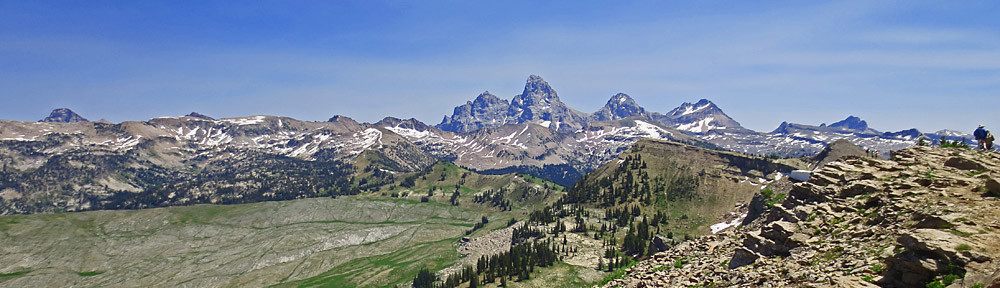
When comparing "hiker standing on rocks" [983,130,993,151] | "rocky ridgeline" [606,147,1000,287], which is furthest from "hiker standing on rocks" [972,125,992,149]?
"rocky ridgeline" [606,147,1000,287]

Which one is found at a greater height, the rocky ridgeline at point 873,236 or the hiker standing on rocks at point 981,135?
the hiker standing on rocks at point 981,135

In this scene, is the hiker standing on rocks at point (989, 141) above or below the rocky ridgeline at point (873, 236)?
above

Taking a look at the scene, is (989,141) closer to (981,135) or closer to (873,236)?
(981,135)

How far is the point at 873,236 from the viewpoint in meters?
27.5

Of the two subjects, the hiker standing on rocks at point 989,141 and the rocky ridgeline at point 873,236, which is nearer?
the rocky ridgeline at point 873,236

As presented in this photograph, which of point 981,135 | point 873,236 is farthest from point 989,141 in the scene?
point 873,236

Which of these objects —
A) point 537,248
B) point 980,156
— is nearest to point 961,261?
point 980,156

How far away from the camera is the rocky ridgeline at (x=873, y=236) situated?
21.9 meters

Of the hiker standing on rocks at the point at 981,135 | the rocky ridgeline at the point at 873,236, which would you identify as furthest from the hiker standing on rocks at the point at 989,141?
the rocky ridgeline at the point at 873,236

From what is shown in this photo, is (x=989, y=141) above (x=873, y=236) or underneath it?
above

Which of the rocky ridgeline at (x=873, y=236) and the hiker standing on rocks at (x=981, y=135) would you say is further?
the hiker standing on rocks at (x=981, y=135)

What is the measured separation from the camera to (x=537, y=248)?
187500mm

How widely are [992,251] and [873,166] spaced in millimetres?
20868

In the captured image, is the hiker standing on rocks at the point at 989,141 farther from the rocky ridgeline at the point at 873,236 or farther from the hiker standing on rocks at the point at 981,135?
the rocky ridgeline at the point at 873,236
